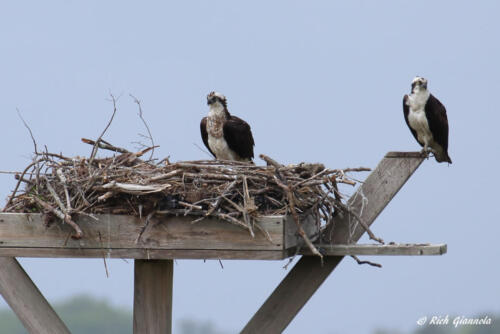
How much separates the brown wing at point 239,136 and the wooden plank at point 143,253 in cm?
208

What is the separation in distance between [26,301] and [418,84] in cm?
311

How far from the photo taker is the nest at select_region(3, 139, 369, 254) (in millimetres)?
3926

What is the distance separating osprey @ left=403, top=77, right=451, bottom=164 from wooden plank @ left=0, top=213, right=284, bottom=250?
2055 mm

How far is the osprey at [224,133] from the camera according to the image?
19.6 ft

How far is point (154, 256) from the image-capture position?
400 cm

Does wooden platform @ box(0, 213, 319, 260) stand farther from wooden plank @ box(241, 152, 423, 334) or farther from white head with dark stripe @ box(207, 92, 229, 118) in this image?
white head with dark stripe @ box(207, 92, 229, 118)

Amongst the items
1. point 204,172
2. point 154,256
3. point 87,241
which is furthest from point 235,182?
point 87,241

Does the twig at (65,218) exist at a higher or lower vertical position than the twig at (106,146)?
lower

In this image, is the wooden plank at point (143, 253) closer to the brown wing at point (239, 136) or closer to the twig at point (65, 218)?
the twig at point (65, 218)

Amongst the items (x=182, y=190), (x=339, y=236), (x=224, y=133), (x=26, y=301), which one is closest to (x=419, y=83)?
(x=224, y=133)

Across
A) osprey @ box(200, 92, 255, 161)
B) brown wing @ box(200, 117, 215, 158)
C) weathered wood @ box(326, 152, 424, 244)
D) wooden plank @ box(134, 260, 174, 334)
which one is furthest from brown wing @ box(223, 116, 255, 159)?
wooden plank @ box(134, 260, 174, 334)

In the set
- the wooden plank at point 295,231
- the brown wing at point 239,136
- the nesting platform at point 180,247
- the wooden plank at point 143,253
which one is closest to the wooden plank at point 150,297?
the nesting platform at point 180,247

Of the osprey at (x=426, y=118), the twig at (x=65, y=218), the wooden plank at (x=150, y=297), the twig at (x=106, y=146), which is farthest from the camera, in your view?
the osprey at (x=426, y=118)

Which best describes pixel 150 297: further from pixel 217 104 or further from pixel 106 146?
pixel 217 104
